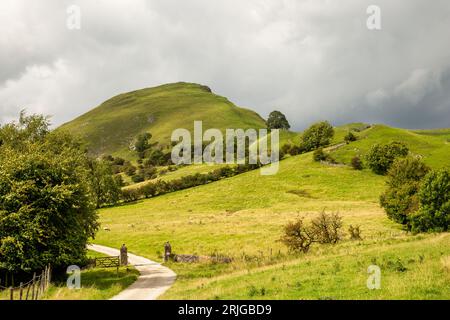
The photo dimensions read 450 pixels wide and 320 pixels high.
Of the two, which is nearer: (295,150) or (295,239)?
(295,239)

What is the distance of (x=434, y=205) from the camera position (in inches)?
2069

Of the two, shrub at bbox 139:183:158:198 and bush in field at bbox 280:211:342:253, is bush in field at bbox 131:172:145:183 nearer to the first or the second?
shrub at bbox 139:183:158:198

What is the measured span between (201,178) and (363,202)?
51.2 m

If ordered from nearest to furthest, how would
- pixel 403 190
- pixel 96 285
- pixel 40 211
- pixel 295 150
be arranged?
1. pixel 96 285
2. pixel 40 211
3. pixel 403 190
4. pixel 295 150

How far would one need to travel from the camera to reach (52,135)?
54.6 metres

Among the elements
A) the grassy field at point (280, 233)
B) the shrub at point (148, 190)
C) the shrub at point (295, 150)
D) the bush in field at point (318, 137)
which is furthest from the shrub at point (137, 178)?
the bush in field at point (318, 137)

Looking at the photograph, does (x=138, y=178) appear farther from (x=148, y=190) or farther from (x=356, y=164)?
(x=356, y=164)

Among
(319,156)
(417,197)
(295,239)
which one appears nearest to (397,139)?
(319,156)

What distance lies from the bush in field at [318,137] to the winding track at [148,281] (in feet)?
327

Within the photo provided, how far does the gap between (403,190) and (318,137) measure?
270 feet

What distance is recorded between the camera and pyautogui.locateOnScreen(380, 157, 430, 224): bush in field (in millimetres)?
59062

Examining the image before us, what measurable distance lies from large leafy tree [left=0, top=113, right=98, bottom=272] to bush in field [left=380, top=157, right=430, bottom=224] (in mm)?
43195
